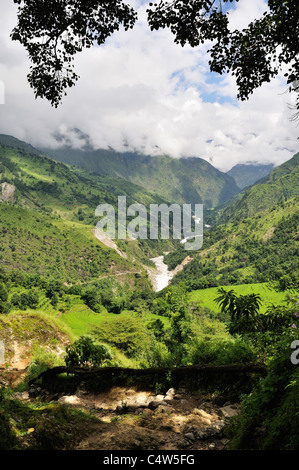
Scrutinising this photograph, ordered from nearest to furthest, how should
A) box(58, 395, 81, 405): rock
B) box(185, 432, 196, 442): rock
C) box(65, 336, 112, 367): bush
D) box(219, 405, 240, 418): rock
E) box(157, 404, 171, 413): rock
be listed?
box(185, 432, 196, 442): rock
box(219, 405, 240, 418): rock
box(157, 404, 171, 413): rock
box(58, 395, 81, 405): rock
box(65, 336, 112, 367): bush

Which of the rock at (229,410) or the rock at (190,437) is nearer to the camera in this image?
the rock at (190,437)

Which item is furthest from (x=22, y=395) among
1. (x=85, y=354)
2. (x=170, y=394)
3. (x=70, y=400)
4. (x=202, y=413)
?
(x=202, y=413)

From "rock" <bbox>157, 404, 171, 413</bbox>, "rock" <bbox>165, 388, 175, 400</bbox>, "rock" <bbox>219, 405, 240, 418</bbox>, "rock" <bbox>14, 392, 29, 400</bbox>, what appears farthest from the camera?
"rock" <bbox>14, 392, 29, 400</bbox>

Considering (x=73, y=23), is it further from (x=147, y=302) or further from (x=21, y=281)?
(x=147, y=302)

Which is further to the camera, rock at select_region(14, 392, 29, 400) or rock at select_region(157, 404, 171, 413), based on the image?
rock at select_region(14, 392, 29, 400)

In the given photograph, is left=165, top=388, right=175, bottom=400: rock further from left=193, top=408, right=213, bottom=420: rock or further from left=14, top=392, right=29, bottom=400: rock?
left=14, top=392, right=29, bottom=400: rock

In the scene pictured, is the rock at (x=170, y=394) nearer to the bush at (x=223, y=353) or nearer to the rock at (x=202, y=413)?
the rock at (x=202, y=413)

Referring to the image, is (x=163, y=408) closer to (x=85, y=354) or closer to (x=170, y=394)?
(x=170, y=394)

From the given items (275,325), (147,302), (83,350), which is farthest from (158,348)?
(147,302)

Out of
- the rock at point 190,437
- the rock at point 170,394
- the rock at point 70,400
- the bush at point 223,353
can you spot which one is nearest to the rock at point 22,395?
the rock at point 70,400

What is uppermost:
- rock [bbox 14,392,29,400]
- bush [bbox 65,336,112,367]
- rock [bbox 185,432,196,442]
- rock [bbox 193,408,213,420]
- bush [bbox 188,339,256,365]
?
bush [bbox 188,339,256,365]

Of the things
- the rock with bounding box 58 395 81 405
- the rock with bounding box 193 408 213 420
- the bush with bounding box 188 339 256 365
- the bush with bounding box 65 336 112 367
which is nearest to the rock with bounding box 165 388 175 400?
the rock with bounding box 193 408 213 420

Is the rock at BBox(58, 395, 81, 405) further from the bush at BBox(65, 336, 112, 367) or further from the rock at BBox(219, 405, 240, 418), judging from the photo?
the rock at BBox(219, 405, 240, 418)

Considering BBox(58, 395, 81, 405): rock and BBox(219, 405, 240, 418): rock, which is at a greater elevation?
BBox(219, 405, 240, 418): rock
